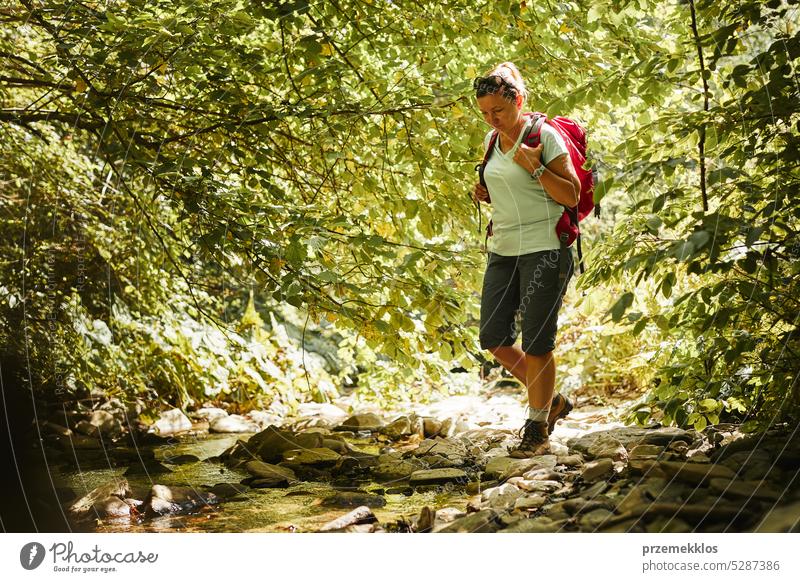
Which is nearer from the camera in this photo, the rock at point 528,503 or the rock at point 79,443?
the rock at point 528,503

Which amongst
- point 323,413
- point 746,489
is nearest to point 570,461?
point 746,489

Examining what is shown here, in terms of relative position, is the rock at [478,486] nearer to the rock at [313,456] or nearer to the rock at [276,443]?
the rock at [313,456]

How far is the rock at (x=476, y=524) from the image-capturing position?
2055 millimetres

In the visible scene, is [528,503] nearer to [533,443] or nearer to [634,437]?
[533,443]

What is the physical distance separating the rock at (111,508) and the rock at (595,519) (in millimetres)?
1639

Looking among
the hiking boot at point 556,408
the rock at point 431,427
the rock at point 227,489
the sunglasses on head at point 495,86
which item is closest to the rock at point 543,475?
the hiking boot at point 556,408

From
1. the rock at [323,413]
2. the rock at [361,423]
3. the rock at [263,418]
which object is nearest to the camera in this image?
the rock at [361,423]

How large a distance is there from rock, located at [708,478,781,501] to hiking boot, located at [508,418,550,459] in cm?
87

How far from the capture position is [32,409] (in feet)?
11.2

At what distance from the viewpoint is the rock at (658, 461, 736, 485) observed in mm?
2008

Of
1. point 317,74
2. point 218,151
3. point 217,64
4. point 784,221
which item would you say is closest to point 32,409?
point 218,151

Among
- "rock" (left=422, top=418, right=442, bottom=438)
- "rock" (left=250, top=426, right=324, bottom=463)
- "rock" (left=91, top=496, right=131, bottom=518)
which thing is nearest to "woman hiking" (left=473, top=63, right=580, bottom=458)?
"rock" (left=250, top=426, right=324, bottom=463)

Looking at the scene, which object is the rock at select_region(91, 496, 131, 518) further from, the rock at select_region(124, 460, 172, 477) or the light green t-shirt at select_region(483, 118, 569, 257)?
the light green t-shirt at select_region(483, 118, 569, 257)

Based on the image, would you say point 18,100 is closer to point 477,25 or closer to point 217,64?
point 217,64
